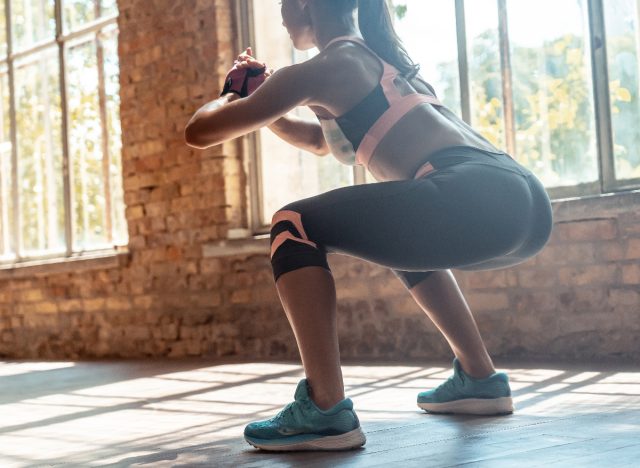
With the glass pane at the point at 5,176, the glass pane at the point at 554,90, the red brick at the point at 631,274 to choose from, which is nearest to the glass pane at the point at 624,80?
the glass pane at the point at 554,90

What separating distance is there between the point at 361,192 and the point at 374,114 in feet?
0.79

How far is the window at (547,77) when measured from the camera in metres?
4.79

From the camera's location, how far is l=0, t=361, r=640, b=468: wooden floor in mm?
2338

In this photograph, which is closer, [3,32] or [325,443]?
[325,443]

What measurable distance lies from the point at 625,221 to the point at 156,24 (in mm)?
3597

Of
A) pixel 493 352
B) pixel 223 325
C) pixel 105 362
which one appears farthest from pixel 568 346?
pixel 105 362

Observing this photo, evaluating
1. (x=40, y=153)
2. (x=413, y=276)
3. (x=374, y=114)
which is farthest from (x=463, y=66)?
(x=40, y=153)

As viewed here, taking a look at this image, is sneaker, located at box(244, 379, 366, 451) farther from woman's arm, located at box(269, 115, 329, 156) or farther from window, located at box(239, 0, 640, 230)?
window, located at box(239, 0, 640, 230)

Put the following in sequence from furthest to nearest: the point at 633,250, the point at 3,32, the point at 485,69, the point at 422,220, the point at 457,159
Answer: the point at 3,32
the point at 485,69
the point at 633,250
the point at 457,159
the point at 422,220

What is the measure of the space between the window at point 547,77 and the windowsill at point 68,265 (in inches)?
87.9

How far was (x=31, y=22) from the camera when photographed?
8.55m

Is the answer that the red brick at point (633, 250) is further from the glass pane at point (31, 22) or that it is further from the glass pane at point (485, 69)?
the glass pane at point (31, 22)

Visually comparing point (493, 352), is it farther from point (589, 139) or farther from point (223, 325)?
point (223, 325)

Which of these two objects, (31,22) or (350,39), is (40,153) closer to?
(31,22)
